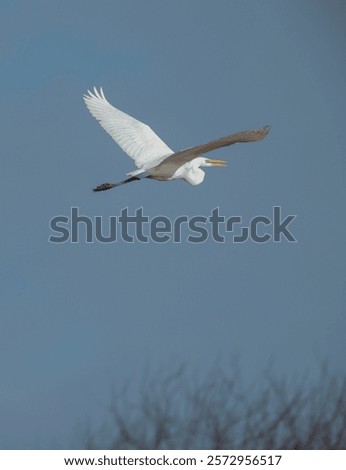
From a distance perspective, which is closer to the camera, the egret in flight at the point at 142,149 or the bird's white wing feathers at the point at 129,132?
the egret in flight at the point at 142,149

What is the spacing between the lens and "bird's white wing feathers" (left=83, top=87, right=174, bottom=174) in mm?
5219

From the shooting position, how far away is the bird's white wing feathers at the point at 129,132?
5.22m

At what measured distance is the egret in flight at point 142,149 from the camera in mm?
5059

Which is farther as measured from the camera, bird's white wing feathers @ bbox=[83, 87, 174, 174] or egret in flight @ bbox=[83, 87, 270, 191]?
bird's white wing feathers @ bbox=[83, 87, 174, 174]

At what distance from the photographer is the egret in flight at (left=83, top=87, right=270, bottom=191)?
5.06 m

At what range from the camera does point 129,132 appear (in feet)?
17.5

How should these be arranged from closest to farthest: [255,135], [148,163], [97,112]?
1. [255,135]
2. [148,163]
3. [97,112]

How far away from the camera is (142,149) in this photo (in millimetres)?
5273

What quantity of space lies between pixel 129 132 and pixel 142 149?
13cm
